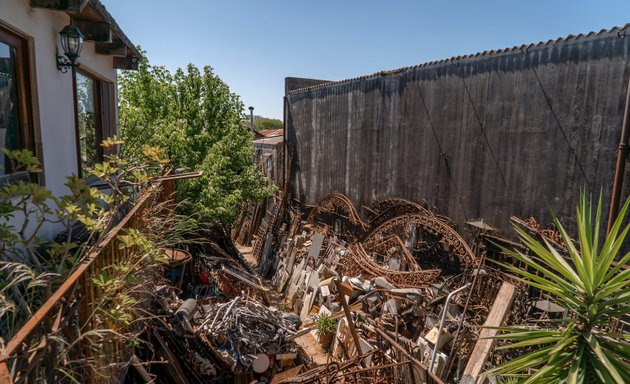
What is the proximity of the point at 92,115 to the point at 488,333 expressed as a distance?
684 centimetres

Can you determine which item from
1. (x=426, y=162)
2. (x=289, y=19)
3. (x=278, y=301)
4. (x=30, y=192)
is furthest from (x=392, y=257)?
(x=289, y=19)

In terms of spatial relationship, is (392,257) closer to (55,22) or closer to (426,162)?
(426,162)

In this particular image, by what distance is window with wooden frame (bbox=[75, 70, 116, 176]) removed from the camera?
Answer: 5.29m

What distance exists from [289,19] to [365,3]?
2.95 m

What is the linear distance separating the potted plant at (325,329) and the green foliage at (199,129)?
139 inches

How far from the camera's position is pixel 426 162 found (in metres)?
7.40

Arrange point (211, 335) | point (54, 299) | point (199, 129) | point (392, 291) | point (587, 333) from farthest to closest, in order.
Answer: point (199, 129) → point (392, 291) → point (211, 335) → point (587, 333) → point (54, 299)

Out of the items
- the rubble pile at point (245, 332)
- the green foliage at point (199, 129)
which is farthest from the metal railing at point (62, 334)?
the green foliage at point (199, 129)

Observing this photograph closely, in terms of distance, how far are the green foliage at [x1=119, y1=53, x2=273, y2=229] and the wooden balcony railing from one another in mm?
6227

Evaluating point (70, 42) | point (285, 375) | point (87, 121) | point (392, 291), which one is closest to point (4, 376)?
point (70, 42)

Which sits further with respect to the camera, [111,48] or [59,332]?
[111,48]

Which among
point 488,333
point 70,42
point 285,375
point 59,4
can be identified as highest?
point 59,4

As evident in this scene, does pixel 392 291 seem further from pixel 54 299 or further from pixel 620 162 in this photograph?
pixel 54 299

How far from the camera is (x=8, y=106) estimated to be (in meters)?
3.35
